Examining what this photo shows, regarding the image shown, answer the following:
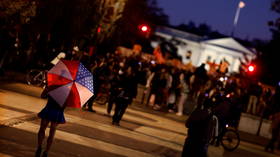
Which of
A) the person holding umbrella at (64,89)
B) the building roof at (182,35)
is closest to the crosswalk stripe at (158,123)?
the person holding umbrella at (64,89)

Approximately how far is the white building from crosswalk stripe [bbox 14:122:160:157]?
8468 cm

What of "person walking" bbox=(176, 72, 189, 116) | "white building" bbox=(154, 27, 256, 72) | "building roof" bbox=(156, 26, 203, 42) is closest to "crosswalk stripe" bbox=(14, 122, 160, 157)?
"person walking" bbox=(176, 72, 189, 116)

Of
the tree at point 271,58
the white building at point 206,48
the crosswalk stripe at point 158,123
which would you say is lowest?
the crosswalk stripe at point 158,123

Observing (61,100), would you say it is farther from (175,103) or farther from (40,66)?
(175,103)

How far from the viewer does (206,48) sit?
101750 millimetres

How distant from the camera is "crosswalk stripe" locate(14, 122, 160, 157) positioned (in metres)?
11.2

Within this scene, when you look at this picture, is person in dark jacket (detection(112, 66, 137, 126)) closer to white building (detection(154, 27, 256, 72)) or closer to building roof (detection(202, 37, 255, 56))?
white building (detection(154, 27, 256, 72))

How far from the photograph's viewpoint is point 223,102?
14.9m

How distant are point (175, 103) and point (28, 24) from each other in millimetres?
8355

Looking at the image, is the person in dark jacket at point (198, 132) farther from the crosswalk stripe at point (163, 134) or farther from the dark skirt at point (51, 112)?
the crosswalk stripe at point (163, 134)

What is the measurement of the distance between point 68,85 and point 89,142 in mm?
3714

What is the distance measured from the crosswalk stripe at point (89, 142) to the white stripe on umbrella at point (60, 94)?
327 centimetres

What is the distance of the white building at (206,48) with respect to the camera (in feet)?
322

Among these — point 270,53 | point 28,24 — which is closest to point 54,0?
point 28,24
